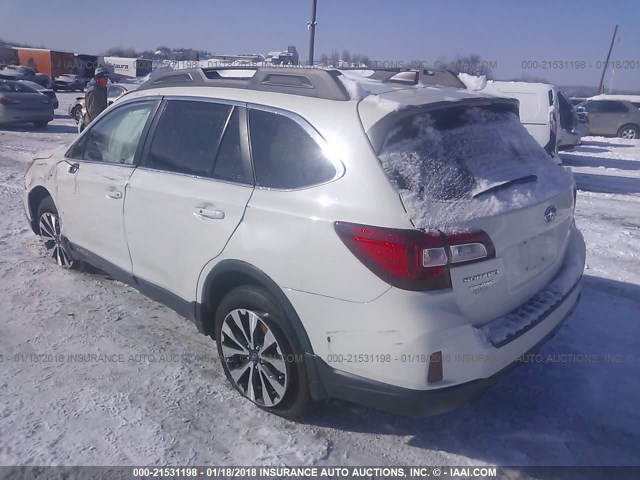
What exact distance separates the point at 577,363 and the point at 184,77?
3.35 m

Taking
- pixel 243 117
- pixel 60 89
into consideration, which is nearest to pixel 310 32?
pixel 243 117

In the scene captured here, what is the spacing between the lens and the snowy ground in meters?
2.92

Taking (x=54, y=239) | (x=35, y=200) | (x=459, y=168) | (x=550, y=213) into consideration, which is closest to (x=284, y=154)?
(x=459, y=168)

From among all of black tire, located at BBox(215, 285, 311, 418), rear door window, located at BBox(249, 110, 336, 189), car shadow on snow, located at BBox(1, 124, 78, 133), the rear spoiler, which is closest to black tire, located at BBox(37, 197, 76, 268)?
black tire, located at BBox(215, 285, 311, 418)

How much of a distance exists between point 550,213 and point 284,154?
4.86 ft

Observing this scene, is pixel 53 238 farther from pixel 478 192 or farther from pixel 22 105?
pixel 22 105

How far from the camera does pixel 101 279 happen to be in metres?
5.14

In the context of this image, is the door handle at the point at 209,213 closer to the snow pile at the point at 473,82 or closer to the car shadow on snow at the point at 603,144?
the snow pile at the point at 473,82

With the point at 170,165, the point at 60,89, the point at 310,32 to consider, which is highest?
the point at 310,32

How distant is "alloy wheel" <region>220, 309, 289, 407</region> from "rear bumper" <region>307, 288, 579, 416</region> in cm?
31

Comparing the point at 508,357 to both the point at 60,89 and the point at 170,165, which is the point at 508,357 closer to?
the point at 170,165

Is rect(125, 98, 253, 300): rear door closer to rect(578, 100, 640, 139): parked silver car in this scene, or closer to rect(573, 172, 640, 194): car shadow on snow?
rect(573, 172, 640, 194): car shadow on snow

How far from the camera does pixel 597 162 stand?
14945 millimetres

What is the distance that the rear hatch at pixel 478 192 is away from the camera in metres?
2.55
